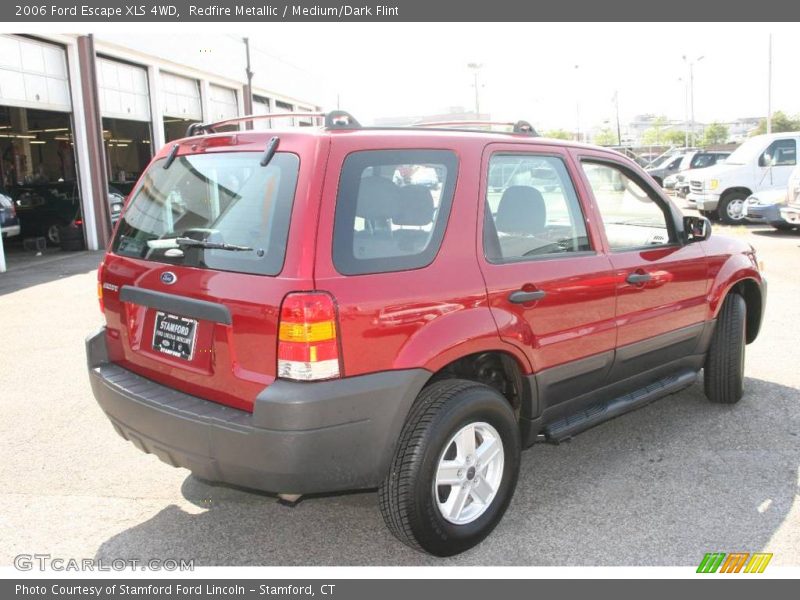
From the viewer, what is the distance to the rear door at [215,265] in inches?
109

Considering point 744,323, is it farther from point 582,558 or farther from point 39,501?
point 39,501

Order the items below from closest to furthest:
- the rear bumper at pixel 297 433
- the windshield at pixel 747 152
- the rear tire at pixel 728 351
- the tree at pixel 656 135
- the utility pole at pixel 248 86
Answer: the rear bumper at pixel 297 433, the rear tire at pixel 728 351, the windshield at pixel 747 152, the utility pole at pixel 248 86, the tree at pixel 656 135

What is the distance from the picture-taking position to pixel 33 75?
14.4 m

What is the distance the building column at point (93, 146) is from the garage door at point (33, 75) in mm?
374

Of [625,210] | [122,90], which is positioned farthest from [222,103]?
[625,210]

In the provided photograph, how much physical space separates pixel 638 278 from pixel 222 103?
2203 centimetres

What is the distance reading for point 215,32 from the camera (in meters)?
22.4

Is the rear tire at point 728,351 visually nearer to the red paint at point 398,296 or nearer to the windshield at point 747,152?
the red paint at point 398,296

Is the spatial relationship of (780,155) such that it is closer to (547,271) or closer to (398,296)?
(547,271)

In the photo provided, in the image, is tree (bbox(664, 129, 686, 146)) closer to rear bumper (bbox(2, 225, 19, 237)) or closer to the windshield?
the windshield

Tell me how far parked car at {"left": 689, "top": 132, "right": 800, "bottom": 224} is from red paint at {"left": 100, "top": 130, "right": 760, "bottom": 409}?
1358 cm

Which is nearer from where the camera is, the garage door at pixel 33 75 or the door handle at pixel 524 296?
the door handle at pixel 524 296

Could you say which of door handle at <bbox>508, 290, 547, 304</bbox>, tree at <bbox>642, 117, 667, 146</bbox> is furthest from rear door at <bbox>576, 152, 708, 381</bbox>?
tree at <bbox>642, 117, 667, 146</bbox>

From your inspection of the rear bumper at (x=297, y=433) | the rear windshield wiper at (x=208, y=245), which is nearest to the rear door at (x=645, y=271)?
the rear bumper at (x=297, y=433)
